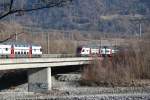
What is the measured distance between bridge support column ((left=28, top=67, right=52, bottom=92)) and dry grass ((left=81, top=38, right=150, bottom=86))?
1147cm

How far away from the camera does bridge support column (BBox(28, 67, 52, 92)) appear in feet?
188

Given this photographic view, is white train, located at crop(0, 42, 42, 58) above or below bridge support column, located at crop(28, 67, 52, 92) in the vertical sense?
above

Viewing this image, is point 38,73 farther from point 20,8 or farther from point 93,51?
point 20,8

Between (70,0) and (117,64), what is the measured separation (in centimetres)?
6927

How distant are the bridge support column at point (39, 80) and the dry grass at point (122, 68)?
452 inches

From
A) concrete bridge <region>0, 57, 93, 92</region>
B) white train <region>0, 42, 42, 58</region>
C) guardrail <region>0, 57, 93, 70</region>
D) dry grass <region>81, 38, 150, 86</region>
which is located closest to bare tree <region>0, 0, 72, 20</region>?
guardrail <region>0, 57, 93, 70</region>

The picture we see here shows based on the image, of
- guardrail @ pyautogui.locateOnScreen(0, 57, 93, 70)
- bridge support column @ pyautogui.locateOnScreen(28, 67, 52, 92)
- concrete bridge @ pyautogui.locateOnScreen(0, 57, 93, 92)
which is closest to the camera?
guardrail @ pyautogui.locateOnScreen(0, 57, 93, 70)

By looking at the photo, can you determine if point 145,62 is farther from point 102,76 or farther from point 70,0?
point 70,0

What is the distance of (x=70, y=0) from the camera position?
26.3 feet

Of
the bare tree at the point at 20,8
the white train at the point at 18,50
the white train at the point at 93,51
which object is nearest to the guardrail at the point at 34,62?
the white train at the point at 18,50

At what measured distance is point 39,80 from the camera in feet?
192

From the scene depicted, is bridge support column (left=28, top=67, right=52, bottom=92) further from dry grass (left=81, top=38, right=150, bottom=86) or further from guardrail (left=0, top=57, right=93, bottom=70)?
dry grass (left=81, top=38, right=150, bottom=86)

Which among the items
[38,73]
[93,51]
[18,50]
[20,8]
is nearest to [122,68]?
[18,50]

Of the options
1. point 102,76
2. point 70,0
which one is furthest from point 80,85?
point 70,0
